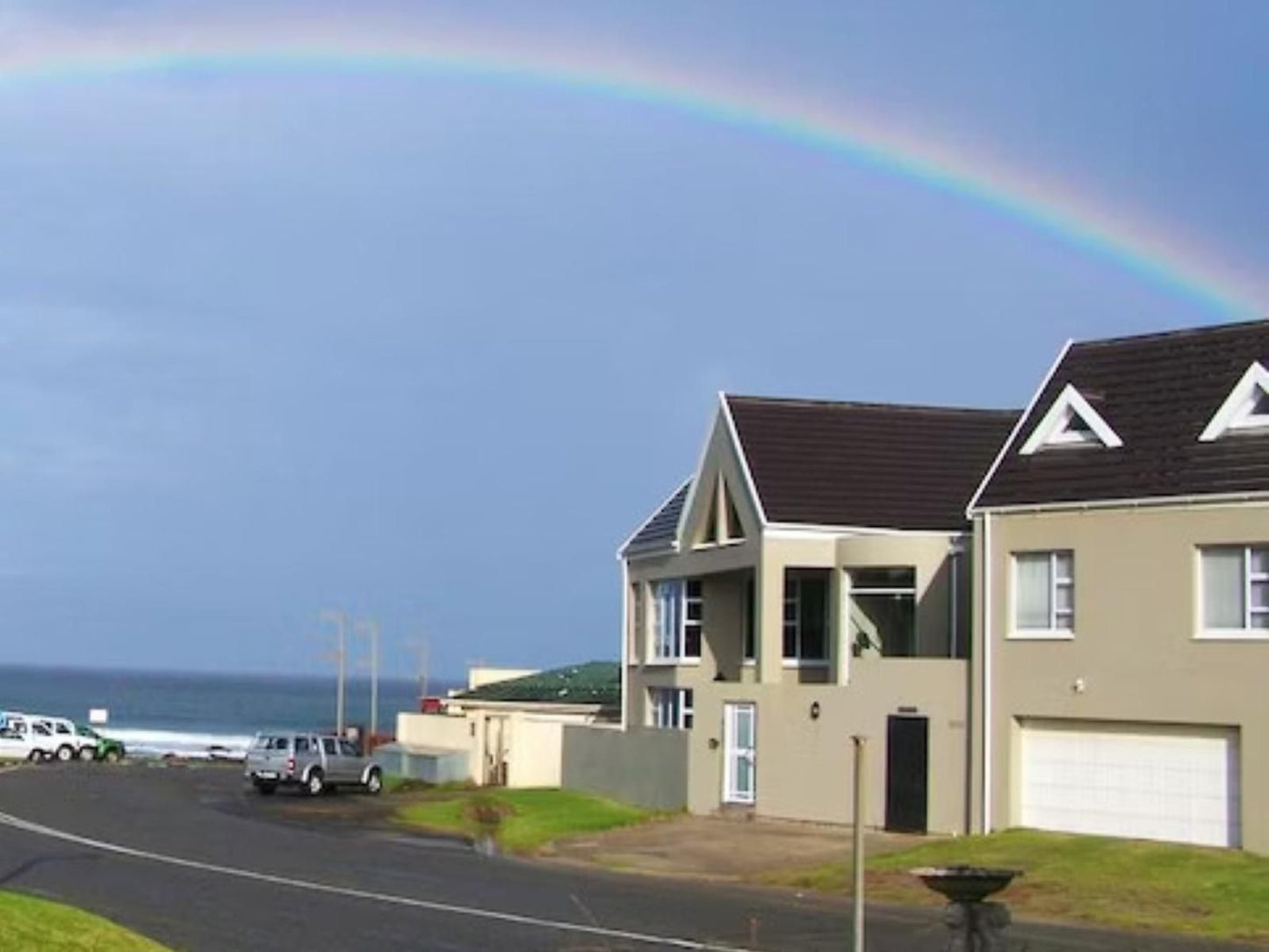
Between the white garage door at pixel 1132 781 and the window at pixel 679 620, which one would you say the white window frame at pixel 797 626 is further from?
the white garage door at pixel 1132 781

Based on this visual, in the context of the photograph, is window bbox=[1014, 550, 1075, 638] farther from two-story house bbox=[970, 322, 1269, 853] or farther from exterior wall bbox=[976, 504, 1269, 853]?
exterior wall bbox=[976, 504, 1269, 853]

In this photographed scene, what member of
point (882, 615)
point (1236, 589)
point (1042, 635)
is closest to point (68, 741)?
point (882, 615)

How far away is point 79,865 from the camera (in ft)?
98.2

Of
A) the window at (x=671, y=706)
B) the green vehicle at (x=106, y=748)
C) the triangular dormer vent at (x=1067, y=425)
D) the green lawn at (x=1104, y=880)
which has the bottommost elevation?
the green vehicle at (x=106, y=748)

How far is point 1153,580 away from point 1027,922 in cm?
1042

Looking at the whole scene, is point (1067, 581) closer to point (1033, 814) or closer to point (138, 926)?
point (1033, 814)

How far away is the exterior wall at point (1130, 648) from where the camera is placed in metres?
34.3

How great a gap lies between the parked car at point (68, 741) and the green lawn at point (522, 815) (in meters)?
32.8

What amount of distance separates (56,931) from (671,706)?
128 ft

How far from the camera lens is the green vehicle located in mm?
84188

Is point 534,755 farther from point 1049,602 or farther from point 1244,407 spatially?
point 1244,407

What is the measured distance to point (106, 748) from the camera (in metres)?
84.7

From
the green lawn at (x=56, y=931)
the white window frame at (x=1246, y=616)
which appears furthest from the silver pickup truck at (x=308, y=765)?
the green lawn at (x=56, y=931)

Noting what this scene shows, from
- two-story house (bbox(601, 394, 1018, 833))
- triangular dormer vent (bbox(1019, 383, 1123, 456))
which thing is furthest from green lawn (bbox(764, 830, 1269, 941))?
triangular dormer vent (bbox(1019, 383, 1123, 456))
